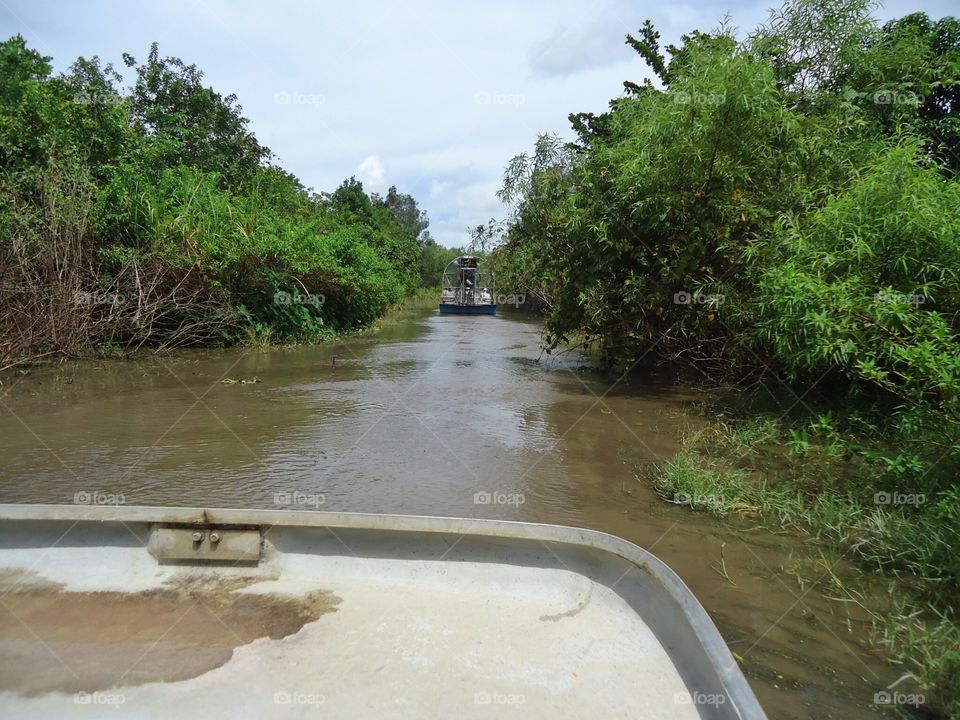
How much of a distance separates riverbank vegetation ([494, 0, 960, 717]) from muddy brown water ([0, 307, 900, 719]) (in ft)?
1.33

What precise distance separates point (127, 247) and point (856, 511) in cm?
1109

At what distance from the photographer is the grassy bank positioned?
2.92 meters

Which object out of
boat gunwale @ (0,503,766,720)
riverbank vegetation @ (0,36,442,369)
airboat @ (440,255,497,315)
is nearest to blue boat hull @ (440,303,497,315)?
airboat @ (440,255,497,315)

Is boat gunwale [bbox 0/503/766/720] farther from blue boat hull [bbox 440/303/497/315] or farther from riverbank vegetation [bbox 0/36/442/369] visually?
blue boat hull [bbox 440/303/497/315]

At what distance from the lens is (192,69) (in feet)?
62.3

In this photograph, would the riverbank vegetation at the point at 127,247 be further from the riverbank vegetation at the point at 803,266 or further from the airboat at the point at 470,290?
the airboat at the point at 470,290

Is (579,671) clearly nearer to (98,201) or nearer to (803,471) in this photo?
(803,471)

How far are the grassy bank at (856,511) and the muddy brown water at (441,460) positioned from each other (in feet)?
0.56

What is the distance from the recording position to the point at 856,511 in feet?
13.6

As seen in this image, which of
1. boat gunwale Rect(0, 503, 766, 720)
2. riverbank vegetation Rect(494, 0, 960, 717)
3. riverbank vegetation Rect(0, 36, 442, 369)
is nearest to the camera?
boat gunwale Rect(0, 503, 766, 720)

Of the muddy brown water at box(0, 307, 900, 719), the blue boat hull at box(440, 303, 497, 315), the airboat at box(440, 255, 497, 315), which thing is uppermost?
the airboat at box(440, 255, 497, 315)

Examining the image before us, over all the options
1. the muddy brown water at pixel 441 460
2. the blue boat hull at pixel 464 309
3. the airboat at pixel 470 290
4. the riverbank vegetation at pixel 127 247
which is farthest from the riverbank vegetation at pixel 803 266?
the airboat at pixel 470 290

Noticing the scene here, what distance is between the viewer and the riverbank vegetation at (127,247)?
28.7ft

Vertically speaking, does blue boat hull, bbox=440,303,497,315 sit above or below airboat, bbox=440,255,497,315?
below
